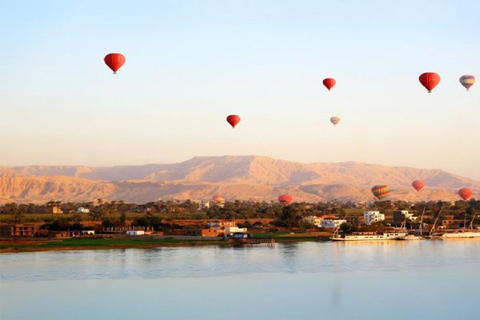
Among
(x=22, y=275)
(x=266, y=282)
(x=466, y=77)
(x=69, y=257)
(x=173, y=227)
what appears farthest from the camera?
(x=173, y=227)

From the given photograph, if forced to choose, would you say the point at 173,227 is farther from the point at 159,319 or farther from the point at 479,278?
the point at 159,319

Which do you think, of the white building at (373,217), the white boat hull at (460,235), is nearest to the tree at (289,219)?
the white boat hull at (460,235)

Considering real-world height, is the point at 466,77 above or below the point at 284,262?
above

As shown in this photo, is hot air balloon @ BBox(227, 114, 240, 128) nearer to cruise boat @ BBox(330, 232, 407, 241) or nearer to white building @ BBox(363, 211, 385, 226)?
cruise boat @ BBox(330, 232, 407, 241)

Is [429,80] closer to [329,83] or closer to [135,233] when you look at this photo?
[329,83]

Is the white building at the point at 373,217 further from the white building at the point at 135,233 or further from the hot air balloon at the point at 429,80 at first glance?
the hot air balloon at the point at 429,80

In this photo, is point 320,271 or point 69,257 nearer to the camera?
point 320,271

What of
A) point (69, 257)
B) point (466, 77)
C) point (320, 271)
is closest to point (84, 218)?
point (69, 257)

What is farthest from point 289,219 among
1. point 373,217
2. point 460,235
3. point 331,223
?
point 373,217
